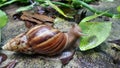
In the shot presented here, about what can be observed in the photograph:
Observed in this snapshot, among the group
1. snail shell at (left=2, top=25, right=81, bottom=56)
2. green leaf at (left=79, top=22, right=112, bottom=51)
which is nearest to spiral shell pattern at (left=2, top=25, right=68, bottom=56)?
snail shell at (left=2, top=25, right=81, bottom=56)

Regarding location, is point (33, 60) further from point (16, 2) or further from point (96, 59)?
point (16, 2)

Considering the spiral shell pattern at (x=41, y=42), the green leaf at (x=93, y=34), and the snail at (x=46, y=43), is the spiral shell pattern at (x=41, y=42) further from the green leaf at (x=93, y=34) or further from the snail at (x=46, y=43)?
the green leaf at (x=93, y=34)

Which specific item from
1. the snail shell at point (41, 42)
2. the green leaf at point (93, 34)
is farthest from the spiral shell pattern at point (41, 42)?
the green leaf at point (93, 34)

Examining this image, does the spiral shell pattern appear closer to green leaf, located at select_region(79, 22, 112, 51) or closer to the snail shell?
the snail shell

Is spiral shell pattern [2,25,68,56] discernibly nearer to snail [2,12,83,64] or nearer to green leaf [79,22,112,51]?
snail [2,12,83,64]
